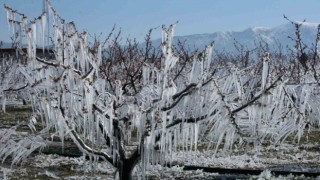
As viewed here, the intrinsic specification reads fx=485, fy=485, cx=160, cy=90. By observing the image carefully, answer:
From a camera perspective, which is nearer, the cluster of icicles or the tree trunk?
the cluster of icicles

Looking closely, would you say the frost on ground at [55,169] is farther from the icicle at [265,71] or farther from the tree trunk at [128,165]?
the icicle at [265,71]

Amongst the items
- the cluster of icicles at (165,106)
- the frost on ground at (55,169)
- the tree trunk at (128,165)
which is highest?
the cluster of icicles at (165,106)

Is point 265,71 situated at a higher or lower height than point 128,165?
higher

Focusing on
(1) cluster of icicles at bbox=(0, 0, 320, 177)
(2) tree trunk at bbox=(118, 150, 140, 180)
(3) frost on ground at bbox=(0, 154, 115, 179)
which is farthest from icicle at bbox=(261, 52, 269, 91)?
(3) frost on ground at bbox=(0, 154, 115, 179)

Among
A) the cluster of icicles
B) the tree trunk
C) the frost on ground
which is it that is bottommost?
the frost on ground

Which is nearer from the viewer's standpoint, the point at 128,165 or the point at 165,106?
the point at 165,106

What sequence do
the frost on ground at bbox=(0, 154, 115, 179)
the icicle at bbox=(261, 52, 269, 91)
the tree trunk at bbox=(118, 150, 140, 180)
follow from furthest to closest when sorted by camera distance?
the frost on ground at bbox=(0, 154, 115, 179)
the tree trunk at bbox=(118, 150, 140, 180)
the icicle at bbox=(261, 52, 269, 91)

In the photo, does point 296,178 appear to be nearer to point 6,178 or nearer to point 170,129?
point 170,129

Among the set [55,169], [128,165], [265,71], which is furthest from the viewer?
[55,169]

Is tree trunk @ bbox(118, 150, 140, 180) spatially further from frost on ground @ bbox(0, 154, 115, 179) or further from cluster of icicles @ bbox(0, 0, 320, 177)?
frost on ground @ bbox(0, 154, 115, 179)

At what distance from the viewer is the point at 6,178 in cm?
890

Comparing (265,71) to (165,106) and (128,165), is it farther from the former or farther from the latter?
(128,165)

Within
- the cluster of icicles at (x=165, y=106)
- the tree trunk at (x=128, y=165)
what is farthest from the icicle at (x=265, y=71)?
the tree trunk at (x=128, y=165)

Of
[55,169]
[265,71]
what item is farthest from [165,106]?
[55,169]
